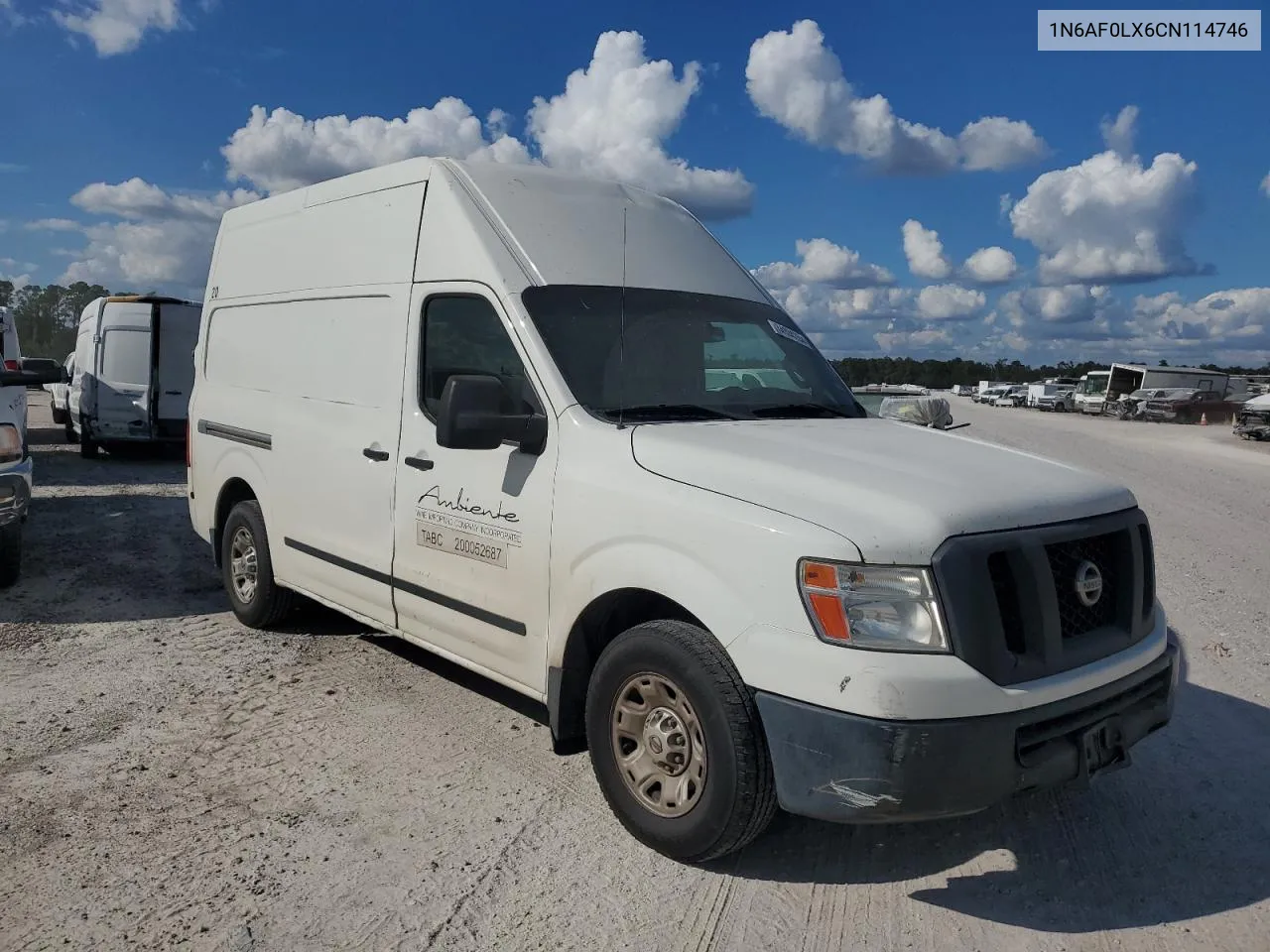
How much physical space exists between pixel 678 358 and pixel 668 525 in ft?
3.91

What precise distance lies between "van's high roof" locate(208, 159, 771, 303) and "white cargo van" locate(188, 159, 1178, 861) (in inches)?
0.7

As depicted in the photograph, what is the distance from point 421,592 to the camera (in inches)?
178

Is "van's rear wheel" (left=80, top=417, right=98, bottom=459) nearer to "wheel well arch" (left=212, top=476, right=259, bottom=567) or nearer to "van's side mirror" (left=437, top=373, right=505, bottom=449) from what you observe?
"wheel well arch" (left=212, top=476, right=259, bottom=567)

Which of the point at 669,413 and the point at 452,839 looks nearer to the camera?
the point at 452,839

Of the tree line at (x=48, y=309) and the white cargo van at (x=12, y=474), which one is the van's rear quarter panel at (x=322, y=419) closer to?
the white cargo van at (x=12, y=474)

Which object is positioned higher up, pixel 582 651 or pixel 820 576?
pixel 820 576

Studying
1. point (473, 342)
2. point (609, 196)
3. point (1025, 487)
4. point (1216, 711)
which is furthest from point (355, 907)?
point (1216, 711)

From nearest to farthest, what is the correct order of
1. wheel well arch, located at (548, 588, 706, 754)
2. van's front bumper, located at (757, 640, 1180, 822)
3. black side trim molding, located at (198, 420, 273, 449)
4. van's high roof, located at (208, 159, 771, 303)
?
van's front bumper, located at (757, 640, 1180, 822), wheel well arch, located at (548, 588, 706, 754), van's high roof, located at (208, 159, 771, 303), black side trim molding, located at (198, 420, 273, 449)

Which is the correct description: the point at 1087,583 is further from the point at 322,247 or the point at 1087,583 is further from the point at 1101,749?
the point at 322,247

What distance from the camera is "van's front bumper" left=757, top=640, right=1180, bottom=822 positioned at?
9.41ft

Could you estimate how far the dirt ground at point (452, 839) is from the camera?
306cm

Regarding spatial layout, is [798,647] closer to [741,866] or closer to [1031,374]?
[741,866]

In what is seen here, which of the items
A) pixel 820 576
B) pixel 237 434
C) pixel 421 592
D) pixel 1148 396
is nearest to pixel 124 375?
pixel 237 434

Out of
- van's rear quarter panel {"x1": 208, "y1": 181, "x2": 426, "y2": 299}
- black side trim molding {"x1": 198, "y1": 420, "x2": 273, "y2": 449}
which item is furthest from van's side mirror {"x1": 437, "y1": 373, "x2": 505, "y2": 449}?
black side trim molding {"x1": 198, "y1": 420, "x2": 273, "y2": 449}
